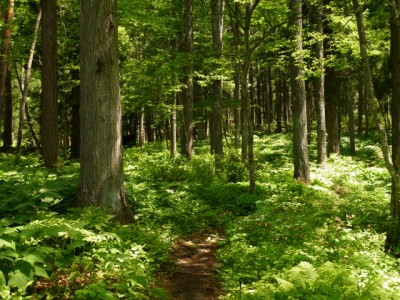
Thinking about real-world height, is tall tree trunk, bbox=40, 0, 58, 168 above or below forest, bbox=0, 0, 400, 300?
above

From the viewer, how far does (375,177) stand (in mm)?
14062

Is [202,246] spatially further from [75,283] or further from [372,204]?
[372,204]

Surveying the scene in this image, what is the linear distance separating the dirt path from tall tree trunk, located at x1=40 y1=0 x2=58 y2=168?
5753 millimetres

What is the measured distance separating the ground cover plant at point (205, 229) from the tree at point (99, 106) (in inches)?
19.9

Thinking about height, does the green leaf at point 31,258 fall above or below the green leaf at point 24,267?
above

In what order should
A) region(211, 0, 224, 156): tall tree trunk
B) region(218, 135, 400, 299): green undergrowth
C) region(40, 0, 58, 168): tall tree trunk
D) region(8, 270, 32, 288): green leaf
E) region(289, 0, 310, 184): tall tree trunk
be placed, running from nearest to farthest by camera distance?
region(8, 270, 32, 288): green leaf, region(218, 135, 400, 299): green undergrowth, region(40, 0, 58, 168): tall tree trunk, region(289, 0, 310, 184): tall tree trunk, region(211, 0, 224, 156): tall tree trunk

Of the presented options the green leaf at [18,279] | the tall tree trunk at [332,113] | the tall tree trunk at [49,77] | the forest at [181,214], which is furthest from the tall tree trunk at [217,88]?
the green leaf at [18,279]

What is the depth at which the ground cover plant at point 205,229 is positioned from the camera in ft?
14.4

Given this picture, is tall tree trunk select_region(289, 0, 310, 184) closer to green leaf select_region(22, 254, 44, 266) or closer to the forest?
the forest

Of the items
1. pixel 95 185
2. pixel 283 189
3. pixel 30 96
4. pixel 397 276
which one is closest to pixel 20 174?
pixel 95 185

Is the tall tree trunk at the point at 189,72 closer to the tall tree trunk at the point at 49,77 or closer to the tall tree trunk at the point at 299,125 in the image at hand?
the tall tree trunk at the point at 299,125

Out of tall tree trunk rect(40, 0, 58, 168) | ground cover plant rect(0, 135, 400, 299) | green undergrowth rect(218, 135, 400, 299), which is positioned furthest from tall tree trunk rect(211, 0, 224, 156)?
tall tree trunk rect(40, 0, 58, 168)

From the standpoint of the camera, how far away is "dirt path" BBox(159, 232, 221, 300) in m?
5.57

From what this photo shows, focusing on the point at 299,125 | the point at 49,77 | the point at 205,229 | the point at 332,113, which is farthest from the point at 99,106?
the point at 332,113
